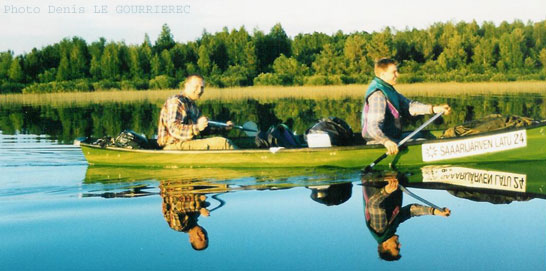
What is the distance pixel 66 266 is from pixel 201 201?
2.03 meters

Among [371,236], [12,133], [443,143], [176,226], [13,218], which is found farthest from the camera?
[12,133]

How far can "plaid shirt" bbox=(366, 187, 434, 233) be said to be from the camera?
4961mm

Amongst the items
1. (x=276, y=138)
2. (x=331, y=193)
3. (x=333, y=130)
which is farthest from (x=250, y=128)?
(x=331, y=193)

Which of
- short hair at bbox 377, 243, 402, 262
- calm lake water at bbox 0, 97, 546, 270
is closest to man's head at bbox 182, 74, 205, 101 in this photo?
calm lake water at bbox 0, 97, 546, 270

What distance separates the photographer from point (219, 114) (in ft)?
64.0

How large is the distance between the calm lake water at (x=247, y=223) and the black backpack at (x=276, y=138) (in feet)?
2.32

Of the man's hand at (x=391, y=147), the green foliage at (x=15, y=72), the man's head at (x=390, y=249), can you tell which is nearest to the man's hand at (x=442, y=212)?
the man's head at (x=390, y=249)

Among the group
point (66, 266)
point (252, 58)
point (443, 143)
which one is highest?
point (252, 58)

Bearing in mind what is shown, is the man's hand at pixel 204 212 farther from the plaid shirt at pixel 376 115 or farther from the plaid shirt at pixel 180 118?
the plaid shirt at pixel 376 115

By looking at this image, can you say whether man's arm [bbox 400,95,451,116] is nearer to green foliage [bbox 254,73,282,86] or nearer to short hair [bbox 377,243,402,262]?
short hair [bbox 377,243,402,262]

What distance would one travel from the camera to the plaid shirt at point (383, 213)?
16.3 feet

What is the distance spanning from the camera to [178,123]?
8.12 meters

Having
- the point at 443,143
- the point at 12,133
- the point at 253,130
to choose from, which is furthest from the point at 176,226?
→ the point at 12,133

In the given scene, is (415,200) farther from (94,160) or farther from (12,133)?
(12,133)
